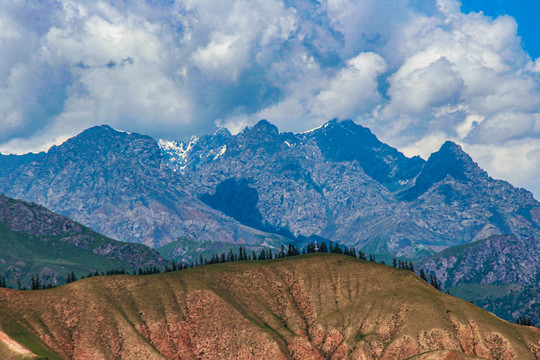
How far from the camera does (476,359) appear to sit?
19925 centimetres

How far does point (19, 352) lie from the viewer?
192875mm

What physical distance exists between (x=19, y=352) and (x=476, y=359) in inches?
6353

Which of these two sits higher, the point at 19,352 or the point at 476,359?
the point at 19,352
